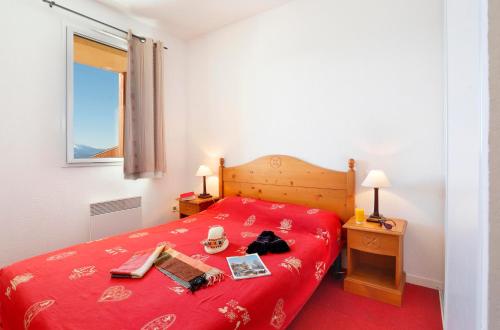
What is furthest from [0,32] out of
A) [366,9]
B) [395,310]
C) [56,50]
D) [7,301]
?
[395,310]

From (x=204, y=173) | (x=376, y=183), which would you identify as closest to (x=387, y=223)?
(x=376, y=183)

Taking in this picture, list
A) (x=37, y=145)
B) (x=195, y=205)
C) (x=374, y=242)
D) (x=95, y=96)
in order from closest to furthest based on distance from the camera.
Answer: (x=374, y=242)
(x=37, y=145)
(x=95, y=96)
(x=195, y=205)

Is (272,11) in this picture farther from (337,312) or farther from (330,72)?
(337,312)

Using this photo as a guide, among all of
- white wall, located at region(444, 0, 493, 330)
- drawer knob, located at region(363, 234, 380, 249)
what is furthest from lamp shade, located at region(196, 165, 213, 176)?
white wall, located at region(444, 0, 493, 330)

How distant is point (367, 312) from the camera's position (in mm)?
1837

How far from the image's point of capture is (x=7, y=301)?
52.9 inches

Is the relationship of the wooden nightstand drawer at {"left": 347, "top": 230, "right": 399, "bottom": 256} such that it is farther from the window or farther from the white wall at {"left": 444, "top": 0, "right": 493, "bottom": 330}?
the window

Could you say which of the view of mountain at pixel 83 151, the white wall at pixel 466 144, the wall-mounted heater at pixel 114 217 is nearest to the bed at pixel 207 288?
the wall-mounted heater at pixel 114 217

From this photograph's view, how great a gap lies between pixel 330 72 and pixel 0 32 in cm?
287

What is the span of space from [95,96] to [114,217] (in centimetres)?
133

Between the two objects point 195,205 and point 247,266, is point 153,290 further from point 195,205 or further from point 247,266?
point 195,205

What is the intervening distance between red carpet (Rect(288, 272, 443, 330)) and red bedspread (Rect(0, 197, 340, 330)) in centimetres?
28

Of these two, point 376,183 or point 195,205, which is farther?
point 195,205

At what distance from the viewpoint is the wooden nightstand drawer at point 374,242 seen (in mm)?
1902
